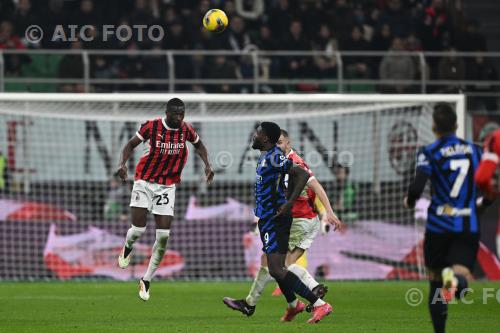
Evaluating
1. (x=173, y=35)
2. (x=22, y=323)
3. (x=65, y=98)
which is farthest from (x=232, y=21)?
(x=22, y=323)

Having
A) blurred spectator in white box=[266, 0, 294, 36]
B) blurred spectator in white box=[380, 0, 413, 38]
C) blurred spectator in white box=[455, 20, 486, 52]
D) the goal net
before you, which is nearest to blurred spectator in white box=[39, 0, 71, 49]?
the goal net

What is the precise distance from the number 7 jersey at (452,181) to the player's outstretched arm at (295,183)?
2.25m

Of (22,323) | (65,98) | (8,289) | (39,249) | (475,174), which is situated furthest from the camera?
(39,249)

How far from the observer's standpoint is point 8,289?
16.5 m

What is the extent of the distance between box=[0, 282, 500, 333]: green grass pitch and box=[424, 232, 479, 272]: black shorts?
226 centimetres

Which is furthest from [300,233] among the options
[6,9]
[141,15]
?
[6,9]

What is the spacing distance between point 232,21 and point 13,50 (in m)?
4.67

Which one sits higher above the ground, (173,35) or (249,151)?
(173,35)

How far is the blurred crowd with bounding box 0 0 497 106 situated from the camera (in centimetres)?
2092

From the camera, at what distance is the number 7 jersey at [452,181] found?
8.72 meters

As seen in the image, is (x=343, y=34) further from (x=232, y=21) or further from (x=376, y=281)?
(x=376, y=281)

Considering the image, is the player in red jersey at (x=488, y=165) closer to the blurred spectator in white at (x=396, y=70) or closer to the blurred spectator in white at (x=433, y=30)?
the blurred spectator in white at (x=396, y=70)

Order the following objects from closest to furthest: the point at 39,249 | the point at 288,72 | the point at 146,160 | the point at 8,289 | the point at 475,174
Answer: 1. the point at 475,174
2. the point at 146,160
3. the point at 8,289
4. the point at 39,249
5. the point at 288,72

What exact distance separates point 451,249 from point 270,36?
13.9 meters
